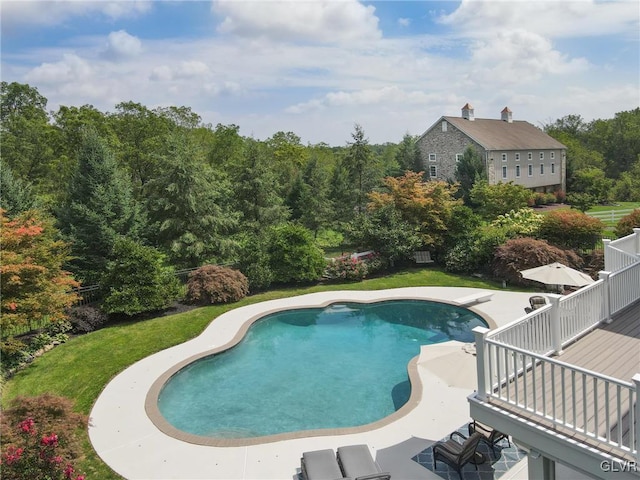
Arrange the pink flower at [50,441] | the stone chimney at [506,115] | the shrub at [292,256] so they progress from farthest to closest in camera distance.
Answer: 1. the stone chimney at [506,115]
2. the shrub at [292,256]
3. the pink flower at [50,441]

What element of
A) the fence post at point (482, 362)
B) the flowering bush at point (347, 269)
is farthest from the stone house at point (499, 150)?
the fence post at point (482, 362)

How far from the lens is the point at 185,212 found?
22391mm

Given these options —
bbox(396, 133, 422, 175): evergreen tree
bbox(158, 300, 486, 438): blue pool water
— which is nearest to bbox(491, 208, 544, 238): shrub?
bbox(158, 300, 486, 438): blue pool water

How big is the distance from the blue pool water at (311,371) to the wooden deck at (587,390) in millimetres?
4656

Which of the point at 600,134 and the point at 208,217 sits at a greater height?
the point at 600,134

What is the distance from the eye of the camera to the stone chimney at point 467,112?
4244 cm

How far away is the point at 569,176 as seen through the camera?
47312mm

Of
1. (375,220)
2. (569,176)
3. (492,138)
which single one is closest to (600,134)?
(569,176)

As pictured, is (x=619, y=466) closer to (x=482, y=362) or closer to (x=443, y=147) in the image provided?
(x=482, y=362)

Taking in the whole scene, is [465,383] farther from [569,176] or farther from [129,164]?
[569,176]

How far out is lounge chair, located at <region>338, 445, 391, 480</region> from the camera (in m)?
7.42

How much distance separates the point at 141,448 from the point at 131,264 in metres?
9.11

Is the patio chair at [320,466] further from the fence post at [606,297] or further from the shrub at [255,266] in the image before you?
the shrub at [255,266]

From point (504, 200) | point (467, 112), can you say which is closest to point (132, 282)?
point (504, 200)
